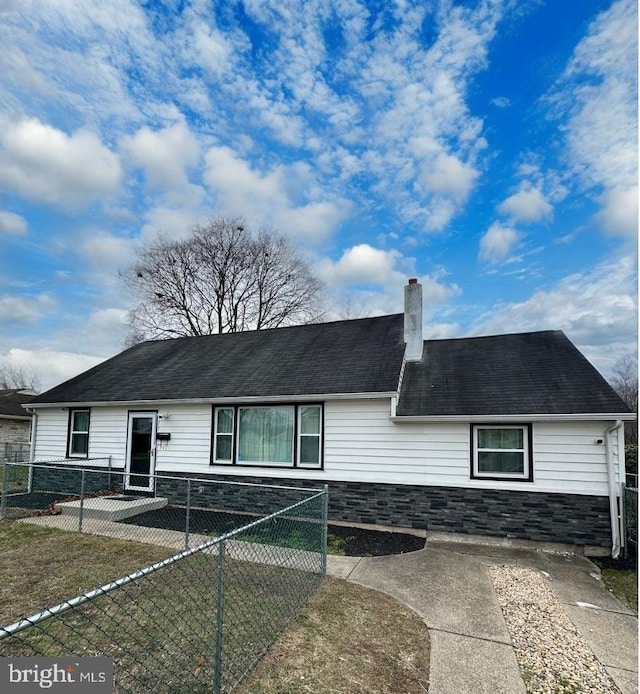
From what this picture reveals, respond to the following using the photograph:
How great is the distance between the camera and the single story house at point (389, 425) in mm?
7305


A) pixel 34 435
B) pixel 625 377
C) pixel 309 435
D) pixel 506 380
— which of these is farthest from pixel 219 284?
pixel 625 377

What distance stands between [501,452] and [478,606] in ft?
12.0

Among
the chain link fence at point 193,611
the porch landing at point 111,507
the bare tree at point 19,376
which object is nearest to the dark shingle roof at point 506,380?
the chain link fence at point 193,611

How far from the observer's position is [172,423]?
34.9 feet

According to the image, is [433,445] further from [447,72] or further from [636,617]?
[447,72]

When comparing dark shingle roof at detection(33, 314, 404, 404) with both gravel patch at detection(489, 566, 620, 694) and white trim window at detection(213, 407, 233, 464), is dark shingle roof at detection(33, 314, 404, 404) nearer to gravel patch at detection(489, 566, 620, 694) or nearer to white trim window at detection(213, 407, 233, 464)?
white trim window at detection(213, 407, 233, 464)

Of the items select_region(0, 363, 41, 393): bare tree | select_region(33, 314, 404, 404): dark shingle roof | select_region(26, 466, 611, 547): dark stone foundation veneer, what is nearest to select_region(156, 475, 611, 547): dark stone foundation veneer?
select_region(26, 466, 611, 547): dark stone foundation veneer

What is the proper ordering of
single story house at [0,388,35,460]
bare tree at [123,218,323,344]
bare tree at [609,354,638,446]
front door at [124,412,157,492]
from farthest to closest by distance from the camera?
bare tree at [609,354,638,446], bare tree at [123,218,323,344], single story house at [0,388,35,460], front door at [124,412,157,492]

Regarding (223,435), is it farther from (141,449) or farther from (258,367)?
(141,449)

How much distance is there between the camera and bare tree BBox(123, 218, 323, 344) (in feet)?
82.6

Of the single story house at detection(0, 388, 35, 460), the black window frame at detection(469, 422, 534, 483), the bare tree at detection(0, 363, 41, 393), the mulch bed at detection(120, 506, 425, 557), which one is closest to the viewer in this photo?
the mulch bed at detection(120, 506, 425, 557)

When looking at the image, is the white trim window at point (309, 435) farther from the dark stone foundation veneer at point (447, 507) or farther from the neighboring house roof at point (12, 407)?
the neighboring house roof at point (12, 407)

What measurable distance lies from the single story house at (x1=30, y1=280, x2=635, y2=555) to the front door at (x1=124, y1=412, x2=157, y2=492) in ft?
0.14

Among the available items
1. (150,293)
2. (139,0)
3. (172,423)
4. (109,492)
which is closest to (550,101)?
(139,0)
